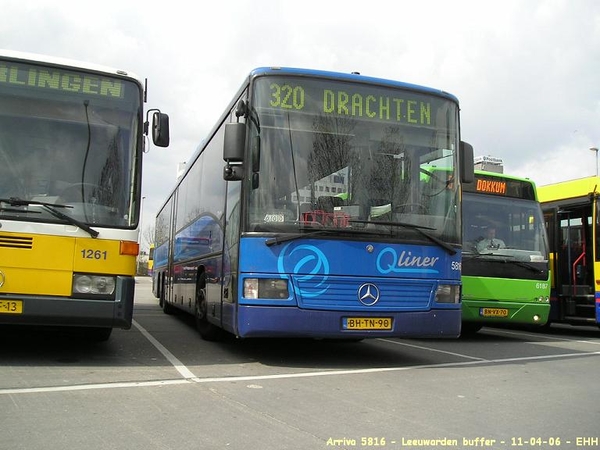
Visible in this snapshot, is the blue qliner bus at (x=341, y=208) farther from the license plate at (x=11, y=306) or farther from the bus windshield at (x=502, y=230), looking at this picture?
the bus windshield at (x=502, y=230)

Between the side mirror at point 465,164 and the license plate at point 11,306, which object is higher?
the side mirror at point 465,164

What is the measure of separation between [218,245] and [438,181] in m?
3.18

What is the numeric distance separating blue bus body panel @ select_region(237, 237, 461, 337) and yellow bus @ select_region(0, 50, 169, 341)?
1.46 metres

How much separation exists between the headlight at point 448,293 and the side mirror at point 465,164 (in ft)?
4.72

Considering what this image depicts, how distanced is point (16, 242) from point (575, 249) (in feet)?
37.1

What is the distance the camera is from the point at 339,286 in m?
6.99

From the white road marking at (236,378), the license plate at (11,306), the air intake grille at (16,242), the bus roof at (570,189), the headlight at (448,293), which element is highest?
the bus roof at (570,189)

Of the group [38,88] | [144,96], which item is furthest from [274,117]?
[38,88]

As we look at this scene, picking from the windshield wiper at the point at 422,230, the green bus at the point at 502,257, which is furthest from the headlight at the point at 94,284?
the green bus at the point at 502,257

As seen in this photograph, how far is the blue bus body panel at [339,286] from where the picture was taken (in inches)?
268

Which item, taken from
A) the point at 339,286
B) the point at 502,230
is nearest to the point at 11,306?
the point at 339,286

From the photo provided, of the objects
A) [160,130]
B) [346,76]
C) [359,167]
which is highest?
[346,76]

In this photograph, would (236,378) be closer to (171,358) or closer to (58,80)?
(171,358)

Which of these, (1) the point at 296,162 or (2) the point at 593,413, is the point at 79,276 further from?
(2) the point at 593,413
